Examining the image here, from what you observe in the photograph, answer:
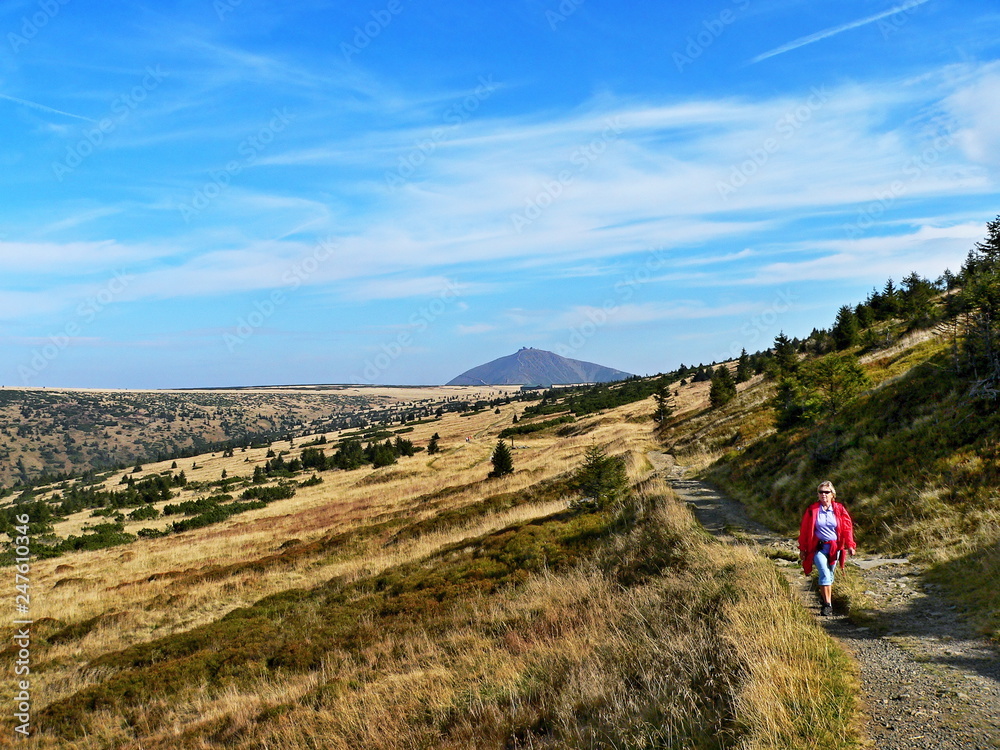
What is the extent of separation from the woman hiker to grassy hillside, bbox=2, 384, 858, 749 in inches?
25.5

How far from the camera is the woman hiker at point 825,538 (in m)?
8.20

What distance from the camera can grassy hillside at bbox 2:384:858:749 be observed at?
227 inches

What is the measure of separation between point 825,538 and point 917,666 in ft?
8.03

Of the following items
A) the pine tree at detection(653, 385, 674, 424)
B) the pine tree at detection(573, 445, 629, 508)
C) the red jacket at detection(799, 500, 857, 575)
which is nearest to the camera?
the red jacket at detection(799, 500, 857, 575)

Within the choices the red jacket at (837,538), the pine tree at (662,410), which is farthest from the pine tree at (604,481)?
the pine tree at (662,410)

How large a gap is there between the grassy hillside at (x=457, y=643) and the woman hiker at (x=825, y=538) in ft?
2.12

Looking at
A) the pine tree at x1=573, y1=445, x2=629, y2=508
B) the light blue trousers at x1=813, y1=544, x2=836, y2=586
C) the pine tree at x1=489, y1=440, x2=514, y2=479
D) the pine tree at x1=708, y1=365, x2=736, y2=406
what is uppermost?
the pine tree at x1=708, y1=365, x2=736, y2=406

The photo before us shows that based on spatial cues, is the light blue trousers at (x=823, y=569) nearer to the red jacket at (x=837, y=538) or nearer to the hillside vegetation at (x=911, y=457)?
the red jacket at (x=837, y=538)

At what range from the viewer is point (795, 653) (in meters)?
5.79

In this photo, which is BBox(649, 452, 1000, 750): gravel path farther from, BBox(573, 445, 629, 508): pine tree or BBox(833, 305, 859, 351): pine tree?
BBox(833, 305, 859, 351): pine tree

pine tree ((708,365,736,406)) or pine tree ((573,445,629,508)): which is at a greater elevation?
pine tree ((708,365,736,406))

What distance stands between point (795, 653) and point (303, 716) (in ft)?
24.4

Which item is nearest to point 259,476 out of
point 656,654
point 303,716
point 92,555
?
point 92,555

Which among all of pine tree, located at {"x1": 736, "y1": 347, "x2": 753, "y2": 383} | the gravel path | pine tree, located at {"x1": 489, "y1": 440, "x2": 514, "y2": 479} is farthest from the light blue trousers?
pine tree, located at {"x1": 736, "y1": 347, "x2": 753, "y2": 383}
